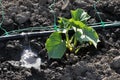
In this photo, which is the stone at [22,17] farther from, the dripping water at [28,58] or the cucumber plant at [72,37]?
the cucumber plant at [72,37]

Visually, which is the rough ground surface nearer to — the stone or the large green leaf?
the stone

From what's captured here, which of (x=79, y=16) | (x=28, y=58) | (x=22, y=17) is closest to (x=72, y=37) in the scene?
(x=79, y=16)

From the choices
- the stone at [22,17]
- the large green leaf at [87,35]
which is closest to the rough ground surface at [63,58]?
the stone at [22,17]

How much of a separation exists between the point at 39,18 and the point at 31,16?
0.20 ft

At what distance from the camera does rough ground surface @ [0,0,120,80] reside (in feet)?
6.73

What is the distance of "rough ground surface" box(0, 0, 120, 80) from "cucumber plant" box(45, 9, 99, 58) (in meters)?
0.08

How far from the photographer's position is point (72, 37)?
7.25 feet

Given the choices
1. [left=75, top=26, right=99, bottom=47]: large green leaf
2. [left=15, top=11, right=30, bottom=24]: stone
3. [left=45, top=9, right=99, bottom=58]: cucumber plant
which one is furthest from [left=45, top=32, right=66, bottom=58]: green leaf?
[left=15, top=11, right=30, bottom=24]: stone

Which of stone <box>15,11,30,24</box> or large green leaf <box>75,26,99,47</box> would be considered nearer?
large green leaf <box>75,26,99,47</box>

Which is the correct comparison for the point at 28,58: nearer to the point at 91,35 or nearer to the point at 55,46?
the point at 55,46

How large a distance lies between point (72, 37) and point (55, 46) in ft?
0.57

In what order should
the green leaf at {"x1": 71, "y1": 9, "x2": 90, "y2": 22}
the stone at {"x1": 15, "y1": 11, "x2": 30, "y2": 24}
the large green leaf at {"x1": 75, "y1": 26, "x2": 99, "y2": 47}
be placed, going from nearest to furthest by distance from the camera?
the large green leaf at {"x1": 75, "y1": 26, "x2": 99, "y2": 47} → the green leaf at {"x1": 71, "y1": 9, "x2": 90, "y2": 22} → the stone at {"x1": 15, "y1": 11, "x2": 30, "y2": 24}

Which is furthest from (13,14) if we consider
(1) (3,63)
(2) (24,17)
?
(1) (3,63)

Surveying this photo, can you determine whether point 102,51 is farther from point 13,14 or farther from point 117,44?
point 13,14
